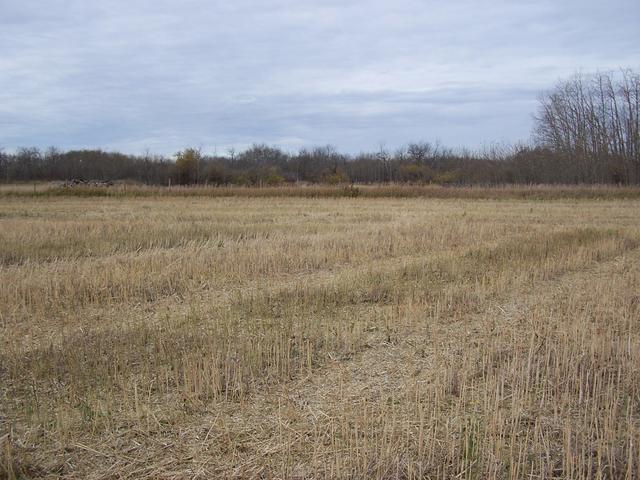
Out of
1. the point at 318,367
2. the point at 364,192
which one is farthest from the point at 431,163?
the point at 318,367

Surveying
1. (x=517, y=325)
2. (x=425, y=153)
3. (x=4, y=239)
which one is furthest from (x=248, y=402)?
(x=425, y=153)

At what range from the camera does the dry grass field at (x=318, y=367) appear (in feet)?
11.2

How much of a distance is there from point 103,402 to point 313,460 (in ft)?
6.02

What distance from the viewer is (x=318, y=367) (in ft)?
16.7

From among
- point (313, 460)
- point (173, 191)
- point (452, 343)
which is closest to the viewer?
point (313, 460)

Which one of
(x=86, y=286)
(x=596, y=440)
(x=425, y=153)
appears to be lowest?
(x=596, y=440)

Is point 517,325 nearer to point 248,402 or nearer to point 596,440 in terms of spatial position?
point 596,440

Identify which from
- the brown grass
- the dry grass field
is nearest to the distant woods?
the brown grass

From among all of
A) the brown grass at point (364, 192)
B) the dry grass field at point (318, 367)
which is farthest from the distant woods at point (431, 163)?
the dry grass field at point (318, 367)

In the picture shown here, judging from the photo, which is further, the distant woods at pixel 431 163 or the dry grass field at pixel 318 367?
the distant woods at pixel 431 163

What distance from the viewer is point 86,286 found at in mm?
7895

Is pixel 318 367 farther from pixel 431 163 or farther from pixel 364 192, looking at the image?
pixel 431 163

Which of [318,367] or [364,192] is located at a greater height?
[364,192]

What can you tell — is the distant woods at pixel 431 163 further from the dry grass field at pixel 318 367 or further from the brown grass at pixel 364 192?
the dry grass field at pixel 318 367
